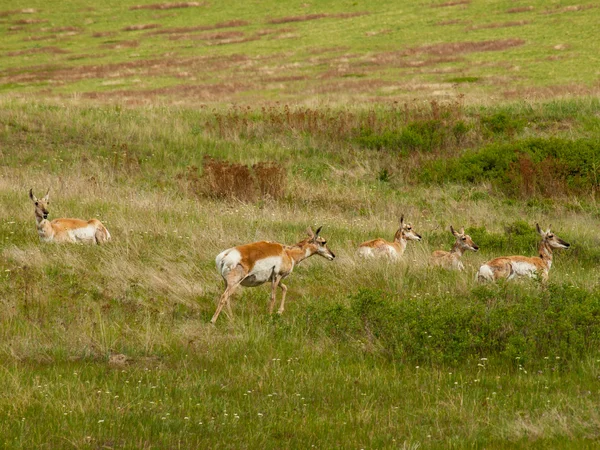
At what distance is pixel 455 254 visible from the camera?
1579cm

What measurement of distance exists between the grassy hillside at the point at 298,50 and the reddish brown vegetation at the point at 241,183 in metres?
13.1

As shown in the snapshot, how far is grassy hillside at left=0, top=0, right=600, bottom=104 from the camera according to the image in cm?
4534

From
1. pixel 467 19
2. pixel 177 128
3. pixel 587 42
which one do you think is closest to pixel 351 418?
pixel 177 128

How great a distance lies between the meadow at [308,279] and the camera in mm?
7965

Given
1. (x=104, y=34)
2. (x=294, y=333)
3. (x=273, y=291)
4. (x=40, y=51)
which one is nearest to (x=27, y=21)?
(x=104, y=34)

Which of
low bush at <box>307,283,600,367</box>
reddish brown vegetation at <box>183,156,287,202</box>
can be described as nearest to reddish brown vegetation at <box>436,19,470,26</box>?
reddish brown vegetation at <box>183,156,287,202</box>

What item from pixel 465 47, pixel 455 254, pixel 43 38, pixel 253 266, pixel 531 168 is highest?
pixel 253 266

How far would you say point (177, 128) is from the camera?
28562 mm

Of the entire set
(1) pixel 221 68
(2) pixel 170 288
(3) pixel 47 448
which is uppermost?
(3) pixel 47 448

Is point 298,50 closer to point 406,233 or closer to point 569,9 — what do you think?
point 569,9

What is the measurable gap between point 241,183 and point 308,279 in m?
9.07

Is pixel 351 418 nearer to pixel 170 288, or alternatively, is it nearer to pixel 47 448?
pixel 47 448

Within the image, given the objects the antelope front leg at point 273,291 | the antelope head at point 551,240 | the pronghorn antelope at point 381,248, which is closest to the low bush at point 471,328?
the antelope front leg at point 273,291

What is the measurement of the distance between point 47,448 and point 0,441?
416mm
